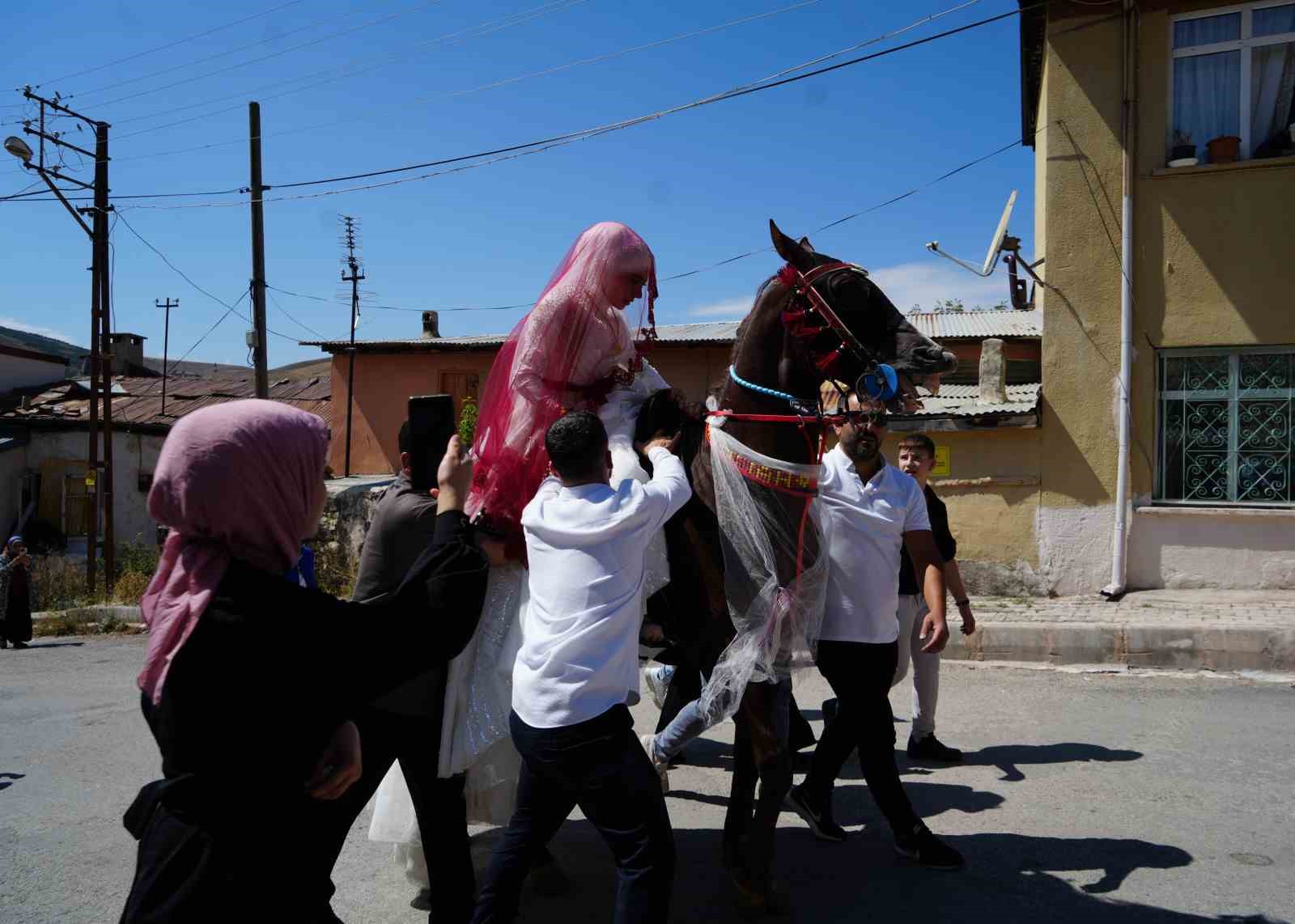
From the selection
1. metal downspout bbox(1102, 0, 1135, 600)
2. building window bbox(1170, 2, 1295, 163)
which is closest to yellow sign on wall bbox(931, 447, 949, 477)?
metal downspout bbox(1102, 0, 1135, 600)

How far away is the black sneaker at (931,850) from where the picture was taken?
399cm

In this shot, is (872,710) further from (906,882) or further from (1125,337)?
(1125,337)

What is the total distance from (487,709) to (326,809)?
56.2 inches

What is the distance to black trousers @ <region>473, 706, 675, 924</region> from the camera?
266 cm

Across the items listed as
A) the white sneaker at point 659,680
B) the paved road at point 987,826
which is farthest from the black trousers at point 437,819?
the white sneaker at point 659,680

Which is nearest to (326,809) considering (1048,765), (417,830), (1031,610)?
(417,830)

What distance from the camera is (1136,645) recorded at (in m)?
8.27

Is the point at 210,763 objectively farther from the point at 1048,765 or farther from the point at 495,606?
the point at 1048,765

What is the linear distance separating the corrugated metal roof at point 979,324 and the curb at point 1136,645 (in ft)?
22.9

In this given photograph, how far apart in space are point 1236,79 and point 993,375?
387 centimetres

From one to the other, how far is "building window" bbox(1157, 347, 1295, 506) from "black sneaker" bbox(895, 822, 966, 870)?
7.67 metres

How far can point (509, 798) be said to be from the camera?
148 inches

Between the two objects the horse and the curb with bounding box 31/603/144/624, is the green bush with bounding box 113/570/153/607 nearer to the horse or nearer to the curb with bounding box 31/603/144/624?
the curb with bounding box 31/603/144/624

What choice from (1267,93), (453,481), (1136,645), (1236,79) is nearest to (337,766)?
(453,481)
